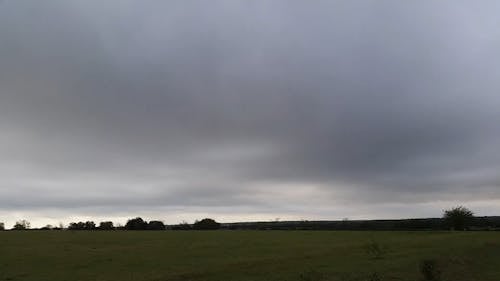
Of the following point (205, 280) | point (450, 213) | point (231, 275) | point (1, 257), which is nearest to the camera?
point (205, 280)

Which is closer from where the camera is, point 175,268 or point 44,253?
point 175,268

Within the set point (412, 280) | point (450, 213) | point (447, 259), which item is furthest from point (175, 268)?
point (450, 213)

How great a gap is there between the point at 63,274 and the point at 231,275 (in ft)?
43.6

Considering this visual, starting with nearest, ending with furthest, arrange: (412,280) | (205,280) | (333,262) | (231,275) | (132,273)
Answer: (412,280) → (205,280) → (231,275) → (132,273) → (333,262)

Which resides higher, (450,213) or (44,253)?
(450,213)

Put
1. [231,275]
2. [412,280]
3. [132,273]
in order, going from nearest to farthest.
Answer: [412,280]
[231,275]
[132,273]

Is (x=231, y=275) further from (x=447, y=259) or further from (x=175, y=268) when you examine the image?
(x=447, y=259)

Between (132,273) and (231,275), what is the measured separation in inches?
318

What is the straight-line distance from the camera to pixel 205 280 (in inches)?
1417

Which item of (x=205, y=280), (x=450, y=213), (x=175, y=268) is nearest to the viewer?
(x=205, y=280)

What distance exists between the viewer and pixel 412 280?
32344 millimetres

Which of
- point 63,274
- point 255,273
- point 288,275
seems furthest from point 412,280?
point 63,274

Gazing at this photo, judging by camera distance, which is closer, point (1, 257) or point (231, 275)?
point (231, 275)

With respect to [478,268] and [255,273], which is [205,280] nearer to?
[255,273]
